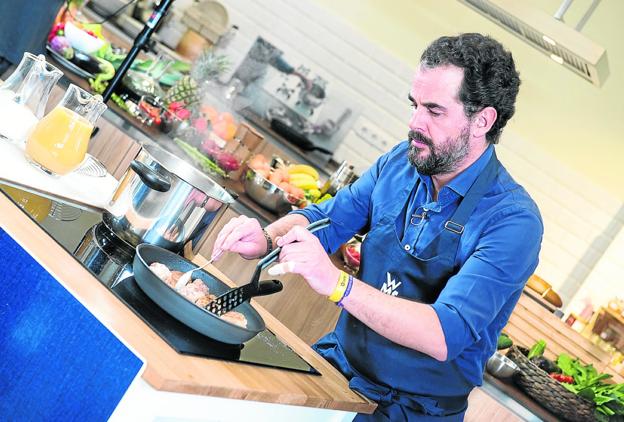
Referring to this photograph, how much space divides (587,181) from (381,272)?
435cm

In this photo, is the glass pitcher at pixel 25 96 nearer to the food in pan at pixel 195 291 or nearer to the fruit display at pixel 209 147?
the food in pan at pixel 195 291

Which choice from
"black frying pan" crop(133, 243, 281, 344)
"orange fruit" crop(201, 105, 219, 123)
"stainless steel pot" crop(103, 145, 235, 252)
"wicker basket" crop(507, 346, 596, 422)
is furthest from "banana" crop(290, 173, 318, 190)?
"black frying pan" crop(133, 243, 281, 344)

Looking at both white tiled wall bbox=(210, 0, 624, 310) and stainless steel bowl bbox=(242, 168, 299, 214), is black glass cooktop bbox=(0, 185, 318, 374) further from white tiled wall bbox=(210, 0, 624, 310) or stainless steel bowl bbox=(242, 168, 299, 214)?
white tiled wall bbox=(210, 0, 624, 310)

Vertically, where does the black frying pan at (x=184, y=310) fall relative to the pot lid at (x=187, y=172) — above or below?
below

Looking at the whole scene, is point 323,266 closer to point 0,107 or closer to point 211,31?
point 0,107

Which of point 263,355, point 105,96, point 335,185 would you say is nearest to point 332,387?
point 263,355

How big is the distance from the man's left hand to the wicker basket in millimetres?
2051

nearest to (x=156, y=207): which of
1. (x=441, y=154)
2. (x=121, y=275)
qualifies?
(x=121, y=275)

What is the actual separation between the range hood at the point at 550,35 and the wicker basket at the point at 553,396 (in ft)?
5.20

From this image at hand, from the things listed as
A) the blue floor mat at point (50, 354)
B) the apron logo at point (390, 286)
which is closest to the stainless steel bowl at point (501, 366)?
the apron logo at point (390, 286)

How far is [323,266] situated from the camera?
1.97m

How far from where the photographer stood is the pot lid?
7.95ft

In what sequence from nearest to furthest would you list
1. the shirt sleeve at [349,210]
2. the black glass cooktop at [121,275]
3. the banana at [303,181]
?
the black glass cooktop at [121,275] < the shirt sleeve at [349,210] < the banana at [303,181]

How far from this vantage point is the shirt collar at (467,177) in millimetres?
2373
